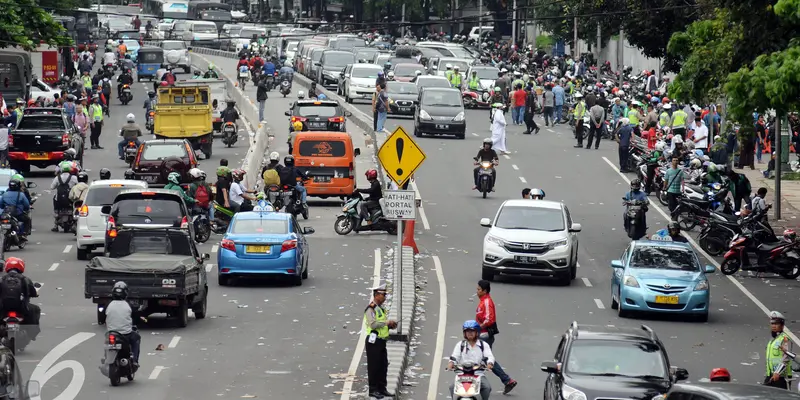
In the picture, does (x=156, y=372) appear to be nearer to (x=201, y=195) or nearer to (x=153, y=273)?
(x=153, y=273)

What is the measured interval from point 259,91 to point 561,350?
39888 mm

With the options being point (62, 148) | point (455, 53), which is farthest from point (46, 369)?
point (455, 53)

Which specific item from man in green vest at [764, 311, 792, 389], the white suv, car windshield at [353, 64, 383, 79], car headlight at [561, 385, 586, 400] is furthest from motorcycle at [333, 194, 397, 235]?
car windshield at [353, 64, 383, 79]

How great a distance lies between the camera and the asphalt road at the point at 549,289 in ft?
76.3

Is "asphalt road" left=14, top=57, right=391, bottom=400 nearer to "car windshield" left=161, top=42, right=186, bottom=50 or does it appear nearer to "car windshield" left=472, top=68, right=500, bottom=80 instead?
"car windshield" left=472, top=68, right=500, bottom=80

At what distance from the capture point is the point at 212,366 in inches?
850

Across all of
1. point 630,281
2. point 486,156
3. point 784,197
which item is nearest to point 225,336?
point 630,281

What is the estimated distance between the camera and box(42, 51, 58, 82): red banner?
223 ft

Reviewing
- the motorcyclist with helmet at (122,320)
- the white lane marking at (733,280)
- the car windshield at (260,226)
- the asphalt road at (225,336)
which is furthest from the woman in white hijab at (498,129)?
the motorcyclist with helmet at (122,320)

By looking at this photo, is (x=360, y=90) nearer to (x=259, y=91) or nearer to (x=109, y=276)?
(x=259, y=91)

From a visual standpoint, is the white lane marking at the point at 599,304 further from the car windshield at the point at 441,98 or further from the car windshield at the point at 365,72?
the car windshield at the point at 365,72

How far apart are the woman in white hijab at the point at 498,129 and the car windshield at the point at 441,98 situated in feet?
13.4

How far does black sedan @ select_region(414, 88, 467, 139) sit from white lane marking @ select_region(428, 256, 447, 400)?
18975 millimetres

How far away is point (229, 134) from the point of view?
Answer: 2094 inches
